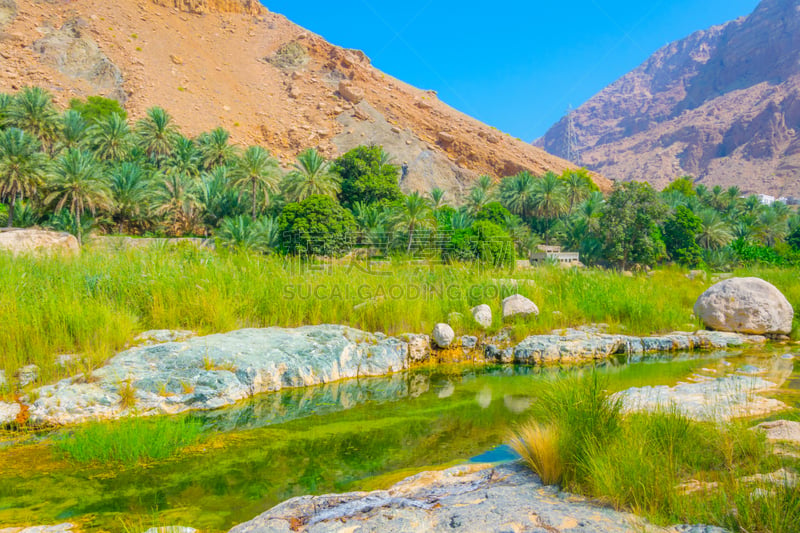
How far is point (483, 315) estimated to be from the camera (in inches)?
396

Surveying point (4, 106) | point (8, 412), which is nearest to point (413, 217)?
point (8, 412)

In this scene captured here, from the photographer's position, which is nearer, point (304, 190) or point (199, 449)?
point (199, 449)

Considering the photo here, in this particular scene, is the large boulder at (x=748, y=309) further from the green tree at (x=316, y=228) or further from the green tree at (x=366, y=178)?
the green tree at (x=366, y=178)

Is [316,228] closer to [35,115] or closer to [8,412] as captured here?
[35,115]

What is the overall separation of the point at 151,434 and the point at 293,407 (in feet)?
6.47

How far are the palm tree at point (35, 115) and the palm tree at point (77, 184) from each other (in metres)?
11.6

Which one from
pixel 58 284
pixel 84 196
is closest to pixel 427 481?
pixel 58 284

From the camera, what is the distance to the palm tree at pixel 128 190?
31.9m

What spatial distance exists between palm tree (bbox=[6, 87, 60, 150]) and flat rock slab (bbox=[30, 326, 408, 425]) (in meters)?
39.6

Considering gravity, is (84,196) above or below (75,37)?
below

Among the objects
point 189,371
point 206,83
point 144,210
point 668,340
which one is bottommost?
point 668,340

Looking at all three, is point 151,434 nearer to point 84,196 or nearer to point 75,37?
point 84,196

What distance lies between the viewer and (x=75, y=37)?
64.9 metres

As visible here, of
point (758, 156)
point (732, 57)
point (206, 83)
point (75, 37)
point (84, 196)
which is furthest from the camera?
point (732, 57)
